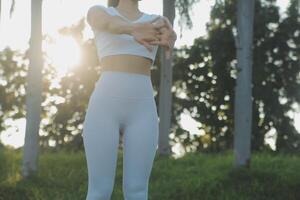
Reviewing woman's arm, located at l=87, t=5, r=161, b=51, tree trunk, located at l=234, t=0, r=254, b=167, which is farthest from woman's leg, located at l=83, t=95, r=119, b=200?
tree trunk, located at l=234, t=0, r=254, b=167

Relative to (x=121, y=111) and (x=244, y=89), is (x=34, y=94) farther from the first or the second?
(x=121, y=111)

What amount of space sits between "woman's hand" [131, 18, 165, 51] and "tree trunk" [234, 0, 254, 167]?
6900 millimetres

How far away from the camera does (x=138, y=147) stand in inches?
110

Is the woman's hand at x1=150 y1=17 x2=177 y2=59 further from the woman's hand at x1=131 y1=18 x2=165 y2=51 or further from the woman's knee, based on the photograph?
the woman's knee

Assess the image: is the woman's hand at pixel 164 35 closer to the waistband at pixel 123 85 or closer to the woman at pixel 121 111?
the woman at pixel 121 111

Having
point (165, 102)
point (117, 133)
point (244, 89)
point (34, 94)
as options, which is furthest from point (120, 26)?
point (165, 102)

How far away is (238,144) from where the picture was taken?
955 centimetres

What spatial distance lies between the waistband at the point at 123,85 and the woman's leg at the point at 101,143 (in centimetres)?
5

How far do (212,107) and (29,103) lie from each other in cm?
1452

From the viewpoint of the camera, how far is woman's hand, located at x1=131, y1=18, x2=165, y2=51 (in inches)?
104

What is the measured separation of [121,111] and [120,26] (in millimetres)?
422

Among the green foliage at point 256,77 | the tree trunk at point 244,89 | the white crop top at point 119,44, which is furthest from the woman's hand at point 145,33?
the green foliage at point 256,77

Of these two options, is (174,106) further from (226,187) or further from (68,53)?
(226,187)

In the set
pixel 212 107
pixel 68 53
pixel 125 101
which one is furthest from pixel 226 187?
pixel 68 53
